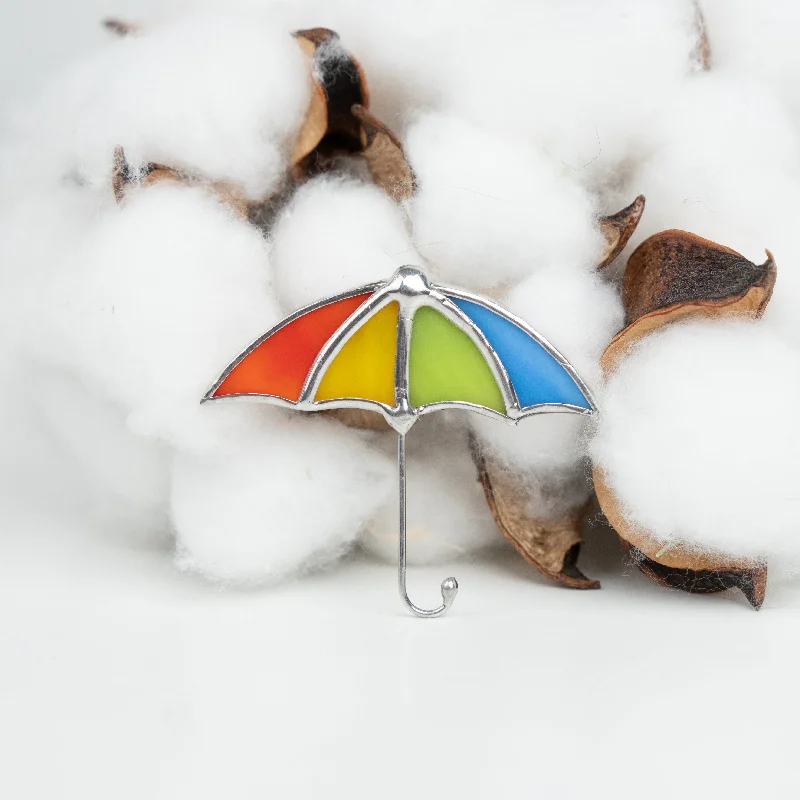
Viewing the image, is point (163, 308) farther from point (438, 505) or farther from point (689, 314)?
point (689, 314)

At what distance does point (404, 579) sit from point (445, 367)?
0.18 meters

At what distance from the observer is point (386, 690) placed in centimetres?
72

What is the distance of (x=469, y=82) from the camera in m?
1.00

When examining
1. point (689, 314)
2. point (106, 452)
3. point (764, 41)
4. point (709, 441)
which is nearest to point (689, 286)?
point (689, 314)

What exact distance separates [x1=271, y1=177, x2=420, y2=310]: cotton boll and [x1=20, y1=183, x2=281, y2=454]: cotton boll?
0.10ft

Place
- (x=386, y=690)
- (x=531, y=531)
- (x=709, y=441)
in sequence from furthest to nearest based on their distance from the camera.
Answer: (x=531, y=531) → (x=709, y=441) → (x=386, y=690)

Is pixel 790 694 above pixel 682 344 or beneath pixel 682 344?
beneath

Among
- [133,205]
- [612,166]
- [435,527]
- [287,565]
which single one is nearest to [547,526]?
[435,527]

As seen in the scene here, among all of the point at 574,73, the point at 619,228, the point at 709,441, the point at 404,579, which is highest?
the point at 574,73

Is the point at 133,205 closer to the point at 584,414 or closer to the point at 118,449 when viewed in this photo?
the point at 118,449

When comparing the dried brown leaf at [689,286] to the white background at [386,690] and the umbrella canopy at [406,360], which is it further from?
the white background at [386,690]

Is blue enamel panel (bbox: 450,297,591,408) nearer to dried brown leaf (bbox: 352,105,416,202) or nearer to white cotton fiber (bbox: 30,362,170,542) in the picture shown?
dried brown leaf (bbox: 352,105,416,202)

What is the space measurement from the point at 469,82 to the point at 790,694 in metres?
0.59

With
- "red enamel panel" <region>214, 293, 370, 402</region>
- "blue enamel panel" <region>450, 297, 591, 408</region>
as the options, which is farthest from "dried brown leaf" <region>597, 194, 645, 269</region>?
"red enamel panel" <region>214, 293, 370, 402</region>
